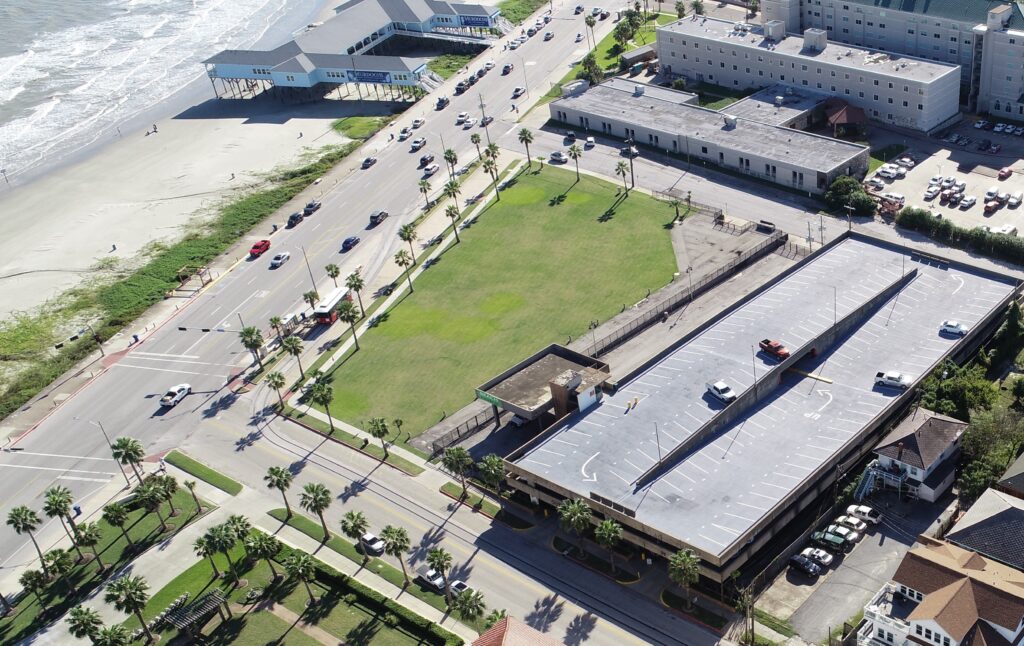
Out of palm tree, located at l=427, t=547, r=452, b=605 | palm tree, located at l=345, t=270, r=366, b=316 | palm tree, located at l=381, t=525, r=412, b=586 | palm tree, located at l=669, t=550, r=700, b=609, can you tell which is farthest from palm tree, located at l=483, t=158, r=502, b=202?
palm tree, located at l=669, t=550, r=700, b=609

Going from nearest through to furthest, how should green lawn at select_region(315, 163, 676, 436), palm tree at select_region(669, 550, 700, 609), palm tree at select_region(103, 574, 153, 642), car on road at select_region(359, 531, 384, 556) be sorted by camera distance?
palm tree at select_region(669, 550, 700, 609) < palm tree at select_region(103, 574, 153, 642) < car on road at select_region(359, 531, 384, 556) < green lawn at select_region(315, 163, 676, 436)

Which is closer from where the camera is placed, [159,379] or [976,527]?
[976,527]

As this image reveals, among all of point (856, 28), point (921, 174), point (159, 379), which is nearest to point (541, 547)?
point (159, 379)

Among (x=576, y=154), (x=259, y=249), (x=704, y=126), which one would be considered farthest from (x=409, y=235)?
(x=704, y=126)

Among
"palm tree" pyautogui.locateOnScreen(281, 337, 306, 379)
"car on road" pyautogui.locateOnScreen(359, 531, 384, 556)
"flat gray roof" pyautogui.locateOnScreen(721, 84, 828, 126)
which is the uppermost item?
"palm tree" pyautogui.locateOnScreen(281, 337, 306, 379)

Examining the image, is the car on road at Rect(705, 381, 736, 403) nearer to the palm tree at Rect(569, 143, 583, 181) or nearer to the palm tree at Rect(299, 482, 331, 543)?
the palm tree at Rect(299, 482, 331, 543)

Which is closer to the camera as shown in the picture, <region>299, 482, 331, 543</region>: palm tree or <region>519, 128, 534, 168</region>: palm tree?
<region>299, 482, 331, 543</region>: palm tree

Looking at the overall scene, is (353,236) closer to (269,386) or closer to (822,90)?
(269,386)

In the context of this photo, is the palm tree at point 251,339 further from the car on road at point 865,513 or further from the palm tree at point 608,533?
the car on road at point 865,513
